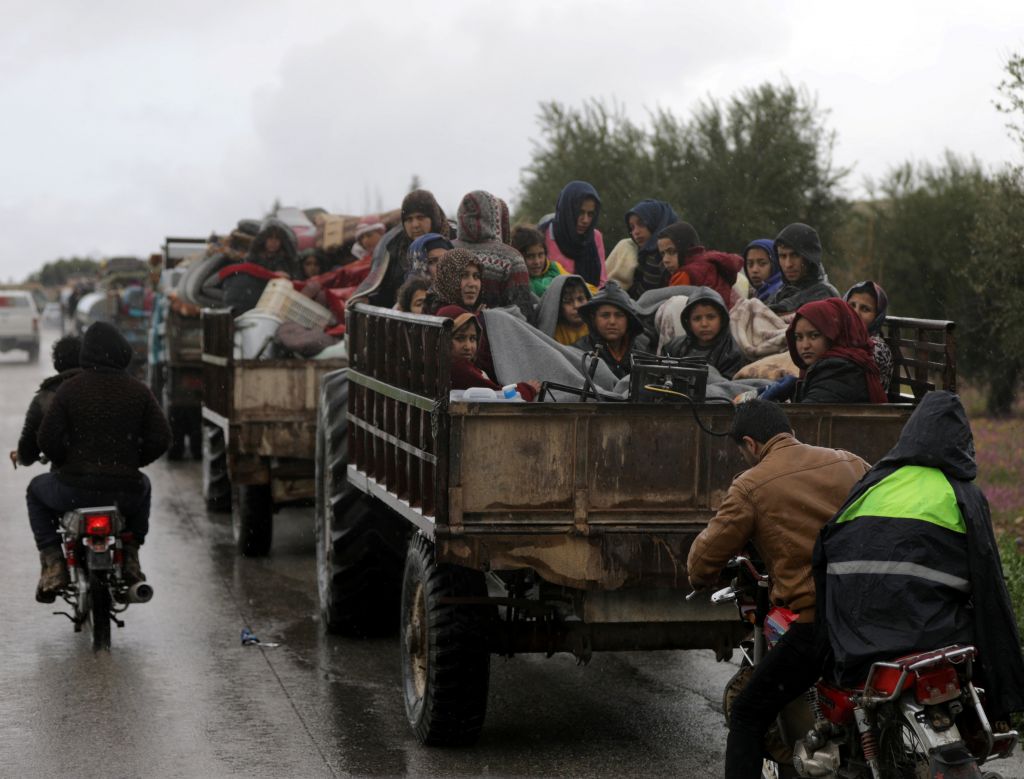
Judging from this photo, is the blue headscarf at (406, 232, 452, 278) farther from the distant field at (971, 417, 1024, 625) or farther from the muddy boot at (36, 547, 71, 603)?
the distant field at (971, 417, 1024, 625)

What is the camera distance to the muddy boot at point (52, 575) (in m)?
9.74

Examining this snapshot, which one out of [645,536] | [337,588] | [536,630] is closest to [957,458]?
[645,536]

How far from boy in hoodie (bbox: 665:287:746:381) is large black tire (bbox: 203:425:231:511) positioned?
22.8 ft

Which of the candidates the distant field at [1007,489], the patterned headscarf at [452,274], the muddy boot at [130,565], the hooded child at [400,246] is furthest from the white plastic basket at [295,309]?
the distant field at [1007,489]

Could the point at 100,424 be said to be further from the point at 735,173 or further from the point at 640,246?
the point at 735,173

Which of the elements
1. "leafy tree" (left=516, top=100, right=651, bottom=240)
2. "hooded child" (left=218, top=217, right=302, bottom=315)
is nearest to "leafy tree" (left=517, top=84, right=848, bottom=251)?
"leafy tree" (left=516, top=100, right=651, bottom=240)

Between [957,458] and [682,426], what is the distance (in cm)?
199

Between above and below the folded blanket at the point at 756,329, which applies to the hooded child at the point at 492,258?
above

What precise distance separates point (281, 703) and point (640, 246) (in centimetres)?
466

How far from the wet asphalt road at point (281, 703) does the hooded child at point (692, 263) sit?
226 cm

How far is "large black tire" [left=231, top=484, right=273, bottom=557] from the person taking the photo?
1323cm

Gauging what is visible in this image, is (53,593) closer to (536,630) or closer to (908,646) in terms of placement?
(536,630)

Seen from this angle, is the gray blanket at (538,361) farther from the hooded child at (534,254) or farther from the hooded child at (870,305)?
the hooded child at (534,254)

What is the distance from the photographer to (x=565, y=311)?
31.5ft
